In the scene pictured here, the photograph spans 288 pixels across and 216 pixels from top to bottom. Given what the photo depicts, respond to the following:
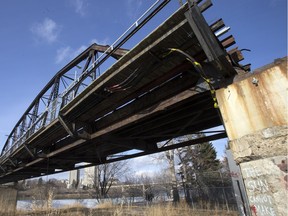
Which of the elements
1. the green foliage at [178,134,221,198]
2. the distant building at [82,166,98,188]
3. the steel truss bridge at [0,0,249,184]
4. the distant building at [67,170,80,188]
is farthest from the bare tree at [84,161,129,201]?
the distant building at [67,170,80,188]

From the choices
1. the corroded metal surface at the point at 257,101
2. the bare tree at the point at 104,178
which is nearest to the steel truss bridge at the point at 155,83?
the corroded metal surface at the point at 257,101

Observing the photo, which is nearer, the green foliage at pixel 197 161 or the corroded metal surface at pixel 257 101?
the corroded metal surface at pixel 257 101

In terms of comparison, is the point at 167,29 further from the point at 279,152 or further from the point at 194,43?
the point at 279,152

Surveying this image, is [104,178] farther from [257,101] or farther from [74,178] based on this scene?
[74,178]

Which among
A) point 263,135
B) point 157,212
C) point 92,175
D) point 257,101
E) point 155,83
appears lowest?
point 157,212

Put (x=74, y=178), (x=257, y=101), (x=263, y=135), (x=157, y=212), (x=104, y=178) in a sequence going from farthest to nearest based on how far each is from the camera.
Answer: (x=74, y=178)
(x=104, y=178)
(x=157, y=212)
(x=257, y=101)
(x=263, y=135)

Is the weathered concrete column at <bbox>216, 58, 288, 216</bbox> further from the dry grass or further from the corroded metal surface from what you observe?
the dry grass

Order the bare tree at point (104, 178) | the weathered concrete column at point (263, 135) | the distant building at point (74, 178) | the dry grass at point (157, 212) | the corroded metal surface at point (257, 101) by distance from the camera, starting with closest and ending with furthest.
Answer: the weathered concrete column at point (263, 135)
the corroded metal surface at point (257, 101)
the dry grass at point (157, 212)
the bare tree at point (104, 178)
the distant building at point (74, 178)

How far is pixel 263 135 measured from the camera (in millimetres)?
3760

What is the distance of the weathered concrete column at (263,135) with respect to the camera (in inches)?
136

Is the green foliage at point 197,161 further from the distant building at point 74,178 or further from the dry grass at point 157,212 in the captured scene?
the distant building at point 74,178

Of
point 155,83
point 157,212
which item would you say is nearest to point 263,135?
point 155,83

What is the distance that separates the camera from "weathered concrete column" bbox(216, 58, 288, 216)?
3462mm

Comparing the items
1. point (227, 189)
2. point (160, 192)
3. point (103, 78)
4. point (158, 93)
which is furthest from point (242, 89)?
point (160, 192)
